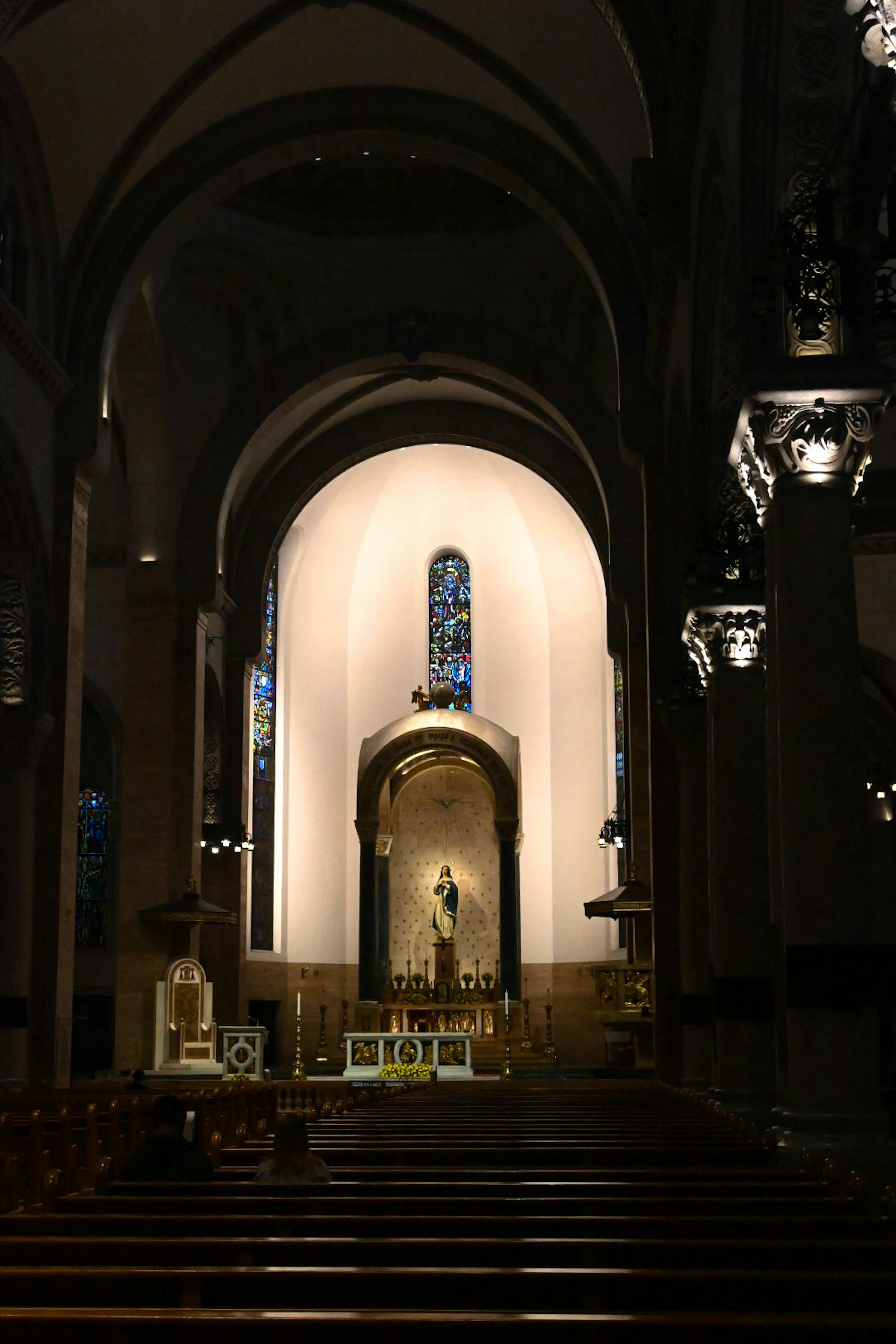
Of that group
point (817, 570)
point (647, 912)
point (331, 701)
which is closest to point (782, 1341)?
point (817, 570)

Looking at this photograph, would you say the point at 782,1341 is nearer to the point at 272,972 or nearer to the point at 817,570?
the point at 817,570

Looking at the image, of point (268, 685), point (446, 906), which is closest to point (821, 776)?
point (268, 685)

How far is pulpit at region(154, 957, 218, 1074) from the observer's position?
851 inches

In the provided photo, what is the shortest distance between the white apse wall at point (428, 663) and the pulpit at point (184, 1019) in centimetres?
921

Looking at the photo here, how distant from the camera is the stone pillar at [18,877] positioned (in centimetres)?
1619

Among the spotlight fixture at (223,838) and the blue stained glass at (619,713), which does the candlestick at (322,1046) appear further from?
the blue stained glass at (619,713)

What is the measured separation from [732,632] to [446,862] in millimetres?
21127

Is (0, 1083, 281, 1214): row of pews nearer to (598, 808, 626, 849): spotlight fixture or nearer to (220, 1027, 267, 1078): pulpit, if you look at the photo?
(220, 1027, 267, 1078): pulpit

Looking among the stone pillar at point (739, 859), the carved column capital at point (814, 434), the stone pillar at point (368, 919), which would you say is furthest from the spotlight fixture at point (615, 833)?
the carved column capital at point (814, 434)

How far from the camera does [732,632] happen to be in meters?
13.3

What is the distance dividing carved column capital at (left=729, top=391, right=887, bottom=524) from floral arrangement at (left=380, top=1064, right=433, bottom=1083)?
14108 mm

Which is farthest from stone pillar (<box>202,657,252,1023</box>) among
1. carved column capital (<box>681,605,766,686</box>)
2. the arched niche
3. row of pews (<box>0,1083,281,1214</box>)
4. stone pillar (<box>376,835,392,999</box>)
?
carved column capital (<box>681,605,766,686</box>)

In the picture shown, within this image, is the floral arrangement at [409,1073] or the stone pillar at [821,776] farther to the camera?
the floral arrangement at [409,1073]

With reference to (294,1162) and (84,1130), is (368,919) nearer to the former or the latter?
(84,1130)
